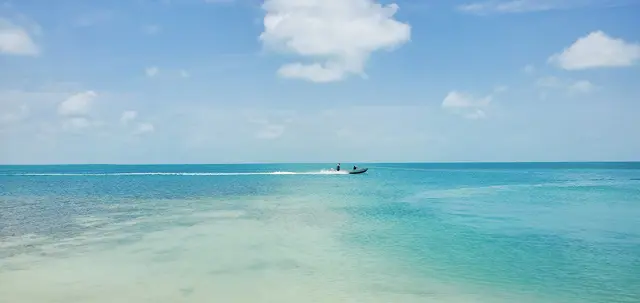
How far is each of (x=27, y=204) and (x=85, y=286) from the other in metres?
25.9

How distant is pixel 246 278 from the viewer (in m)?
13.5

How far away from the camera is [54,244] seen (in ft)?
59.7

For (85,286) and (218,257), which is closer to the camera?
(85,286)

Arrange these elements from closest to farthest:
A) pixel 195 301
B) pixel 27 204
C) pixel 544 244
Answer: pixel 195 301 < pixel 544 244 < pixel 27 204

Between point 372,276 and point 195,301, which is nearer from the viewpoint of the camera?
point 195,301

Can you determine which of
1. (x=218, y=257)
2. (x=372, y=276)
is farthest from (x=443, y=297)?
(x=218, y=257)

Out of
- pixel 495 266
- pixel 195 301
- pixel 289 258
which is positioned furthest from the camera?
pixel 289 258

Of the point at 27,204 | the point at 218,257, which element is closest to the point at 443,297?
the point at 218,257

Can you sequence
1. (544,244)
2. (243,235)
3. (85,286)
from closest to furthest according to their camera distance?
(85,286)
(544,244)
(243,235)

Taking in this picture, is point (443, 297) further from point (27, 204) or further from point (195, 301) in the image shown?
point (27, 204)

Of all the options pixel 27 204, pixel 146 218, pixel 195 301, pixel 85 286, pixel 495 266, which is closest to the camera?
pixel 195 301

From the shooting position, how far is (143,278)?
13.5m

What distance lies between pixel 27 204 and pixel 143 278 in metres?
25.9

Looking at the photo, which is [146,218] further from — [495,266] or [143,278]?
[495,266]
